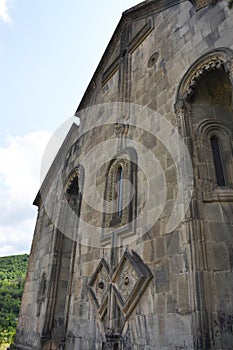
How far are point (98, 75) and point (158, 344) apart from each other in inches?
412

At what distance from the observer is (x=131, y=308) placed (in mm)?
5668

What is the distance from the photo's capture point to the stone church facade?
464 cm

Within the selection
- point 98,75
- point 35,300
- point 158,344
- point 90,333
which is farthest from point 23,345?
point 98,75

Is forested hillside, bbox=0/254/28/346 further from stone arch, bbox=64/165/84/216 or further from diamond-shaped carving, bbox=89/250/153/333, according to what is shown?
diamond-shaped carving, bbox=89/250/153/333

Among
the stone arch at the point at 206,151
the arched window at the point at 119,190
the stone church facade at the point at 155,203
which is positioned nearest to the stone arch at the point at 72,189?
the stone church facade at the point at 155,203

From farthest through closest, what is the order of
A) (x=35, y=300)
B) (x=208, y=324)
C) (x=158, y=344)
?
(x=35, y=300) < (x=158, y=344) < (x=208, y=324)

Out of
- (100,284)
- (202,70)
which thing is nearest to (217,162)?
(202,70)

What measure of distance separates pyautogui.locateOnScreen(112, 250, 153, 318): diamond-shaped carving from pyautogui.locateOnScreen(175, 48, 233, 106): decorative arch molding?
3765 mm

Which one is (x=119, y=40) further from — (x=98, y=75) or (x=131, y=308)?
(x=131, y=308)

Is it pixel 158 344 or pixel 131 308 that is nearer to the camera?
pixel 158 344

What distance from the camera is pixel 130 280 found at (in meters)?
5.89

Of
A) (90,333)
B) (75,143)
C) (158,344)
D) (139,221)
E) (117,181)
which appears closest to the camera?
(158,344)

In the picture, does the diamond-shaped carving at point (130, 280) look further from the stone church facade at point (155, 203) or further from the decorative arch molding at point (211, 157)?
the decorative arch molding at point (211, 157)

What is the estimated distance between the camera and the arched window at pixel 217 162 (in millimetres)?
5375
